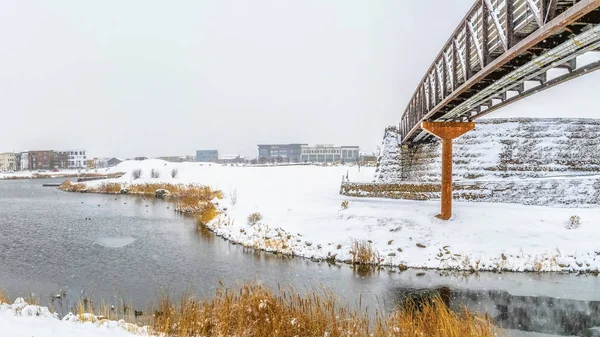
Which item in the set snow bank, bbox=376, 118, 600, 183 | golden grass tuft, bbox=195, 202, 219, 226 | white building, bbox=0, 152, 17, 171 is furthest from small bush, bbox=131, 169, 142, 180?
white building, bbox=0, 152, 17, 171

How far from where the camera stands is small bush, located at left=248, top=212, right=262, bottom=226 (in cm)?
2388

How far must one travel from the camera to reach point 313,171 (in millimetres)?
54781

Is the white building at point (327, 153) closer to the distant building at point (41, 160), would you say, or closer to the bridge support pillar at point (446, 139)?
the distant building at point (41, 160)

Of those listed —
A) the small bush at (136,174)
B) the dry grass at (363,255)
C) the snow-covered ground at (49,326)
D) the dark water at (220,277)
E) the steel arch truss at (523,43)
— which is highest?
the steel arch truss at (523,43)

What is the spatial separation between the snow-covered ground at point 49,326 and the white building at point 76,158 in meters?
162

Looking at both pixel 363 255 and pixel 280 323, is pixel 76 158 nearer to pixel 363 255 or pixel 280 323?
pixel 363 255

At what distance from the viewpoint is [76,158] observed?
508 ft

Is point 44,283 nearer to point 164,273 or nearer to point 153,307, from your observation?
point 164,273

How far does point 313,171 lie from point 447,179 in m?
33.3

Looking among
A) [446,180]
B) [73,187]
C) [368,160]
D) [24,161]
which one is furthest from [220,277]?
[24,161]

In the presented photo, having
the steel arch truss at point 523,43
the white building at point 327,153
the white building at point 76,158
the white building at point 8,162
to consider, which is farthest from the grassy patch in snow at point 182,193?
the white building at point 8,162

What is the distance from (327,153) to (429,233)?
133546mm

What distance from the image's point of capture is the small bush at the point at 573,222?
20.0 meters

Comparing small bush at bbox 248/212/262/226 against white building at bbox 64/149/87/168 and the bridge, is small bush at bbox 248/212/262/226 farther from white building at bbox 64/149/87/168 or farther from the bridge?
white building at bbox 64/149/87/168
